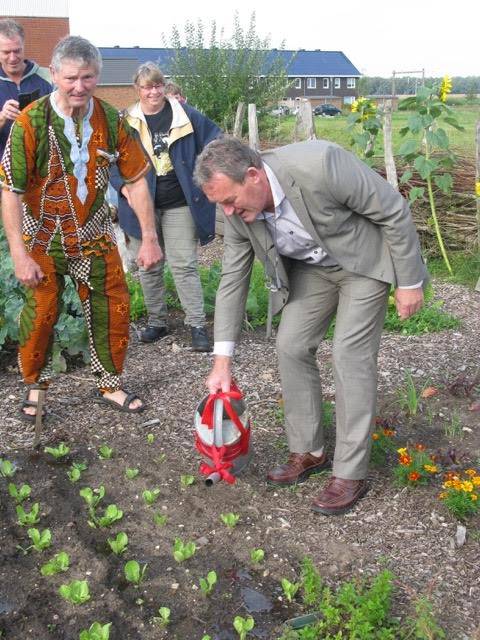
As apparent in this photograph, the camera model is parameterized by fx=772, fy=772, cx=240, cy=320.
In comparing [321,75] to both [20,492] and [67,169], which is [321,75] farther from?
[20,492]

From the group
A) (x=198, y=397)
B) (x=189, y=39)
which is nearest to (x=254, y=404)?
(x=198, y=397)

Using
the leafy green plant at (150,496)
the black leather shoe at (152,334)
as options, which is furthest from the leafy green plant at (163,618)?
the black leather shoe at (152,334)

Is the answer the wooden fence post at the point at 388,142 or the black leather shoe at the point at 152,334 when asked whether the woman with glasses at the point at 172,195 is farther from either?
the wooden fence post at the point at 388,142

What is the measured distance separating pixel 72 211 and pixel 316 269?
4.29 feet

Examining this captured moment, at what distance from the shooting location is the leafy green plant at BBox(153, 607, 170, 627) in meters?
2.74

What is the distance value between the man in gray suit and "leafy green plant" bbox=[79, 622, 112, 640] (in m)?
1.01

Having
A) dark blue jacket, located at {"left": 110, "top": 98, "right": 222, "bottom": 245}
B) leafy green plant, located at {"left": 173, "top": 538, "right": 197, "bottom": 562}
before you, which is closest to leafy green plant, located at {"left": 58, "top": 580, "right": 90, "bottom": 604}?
leafy green plant, located at {"left": 173, "top": 538, "right": 197, "bottom": 562}

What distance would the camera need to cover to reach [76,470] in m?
3.66

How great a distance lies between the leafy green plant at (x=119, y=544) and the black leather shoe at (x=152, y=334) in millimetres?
2329

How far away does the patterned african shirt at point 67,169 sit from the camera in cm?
361

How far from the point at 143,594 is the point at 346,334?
1.30m

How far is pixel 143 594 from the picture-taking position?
293 cm

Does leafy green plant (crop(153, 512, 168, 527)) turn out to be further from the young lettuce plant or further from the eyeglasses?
the eyeglasses

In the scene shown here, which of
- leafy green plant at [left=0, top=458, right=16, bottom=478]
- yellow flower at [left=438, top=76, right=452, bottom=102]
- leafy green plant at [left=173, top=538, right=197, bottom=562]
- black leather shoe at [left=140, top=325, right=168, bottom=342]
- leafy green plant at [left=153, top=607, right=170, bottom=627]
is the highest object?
yellow flower at [left=438, top=76, right=452, bottom=102]
